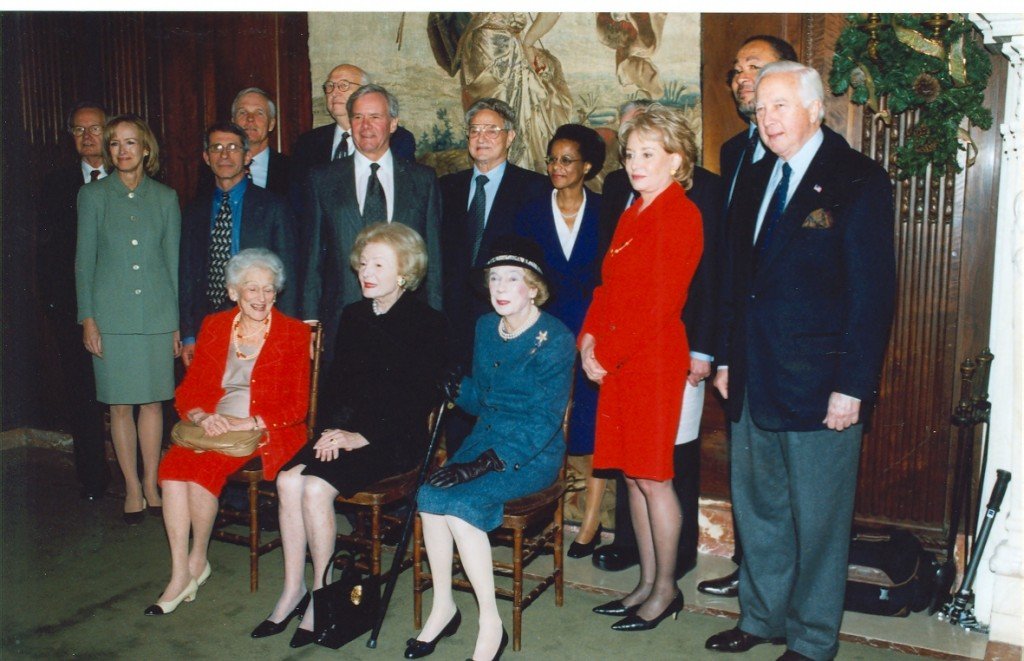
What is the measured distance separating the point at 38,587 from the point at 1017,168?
452 centimetres

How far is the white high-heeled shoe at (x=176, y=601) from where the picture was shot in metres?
3.83

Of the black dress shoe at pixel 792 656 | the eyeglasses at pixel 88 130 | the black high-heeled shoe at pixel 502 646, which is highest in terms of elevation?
the eyeglasses at pixel 88 130

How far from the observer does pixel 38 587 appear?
411 centimetres

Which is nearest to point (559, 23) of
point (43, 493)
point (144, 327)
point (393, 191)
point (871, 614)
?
point (393, 191)

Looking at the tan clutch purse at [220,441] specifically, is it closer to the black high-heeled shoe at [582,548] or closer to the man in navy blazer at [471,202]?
the man in navy blazer at [471,202]

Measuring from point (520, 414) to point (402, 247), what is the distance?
2.85 ft

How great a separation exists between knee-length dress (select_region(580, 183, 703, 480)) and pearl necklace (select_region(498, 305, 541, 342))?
0.93 ft

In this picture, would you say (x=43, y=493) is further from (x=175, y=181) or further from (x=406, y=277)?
(x=406, y=277)

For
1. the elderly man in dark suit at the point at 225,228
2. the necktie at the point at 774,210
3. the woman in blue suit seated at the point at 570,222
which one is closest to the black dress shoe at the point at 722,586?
the woman in blue suit seated at the point at 570,222

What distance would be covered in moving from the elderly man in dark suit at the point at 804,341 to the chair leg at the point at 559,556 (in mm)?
799

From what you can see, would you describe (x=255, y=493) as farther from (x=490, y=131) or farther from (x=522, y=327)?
(x=490, y=131)

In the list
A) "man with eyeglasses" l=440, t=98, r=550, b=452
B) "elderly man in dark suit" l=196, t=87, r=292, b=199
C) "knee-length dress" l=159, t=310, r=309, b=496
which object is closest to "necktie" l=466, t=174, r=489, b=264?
"man with eyeglasses" l=440, t=98, r=550, b=452

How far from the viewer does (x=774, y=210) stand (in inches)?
124

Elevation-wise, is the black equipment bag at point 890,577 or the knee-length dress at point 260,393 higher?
the knee-length dress at point 260,393
